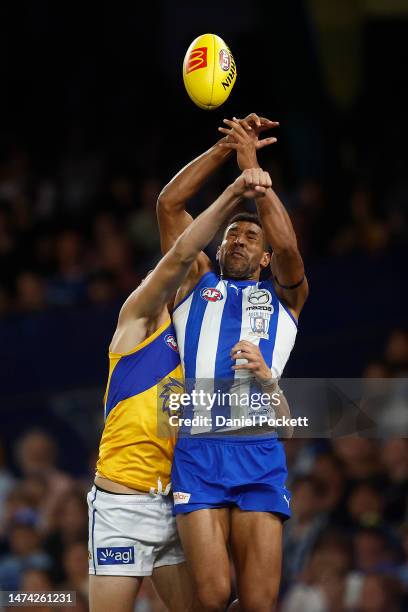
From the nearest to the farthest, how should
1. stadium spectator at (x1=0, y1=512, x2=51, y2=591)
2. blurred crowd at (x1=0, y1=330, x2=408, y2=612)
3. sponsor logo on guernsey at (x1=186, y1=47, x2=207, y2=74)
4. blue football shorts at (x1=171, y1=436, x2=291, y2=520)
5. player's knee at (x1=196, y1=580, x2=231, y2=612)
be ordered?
player's knee at (x1=196, y1=580, x2=231, y2=612), blue football shorts at (x1=171, y1=436, x2=291, y2=520), sponsor logo on guernsey at (x1=186, y1=47, x2=207, y2=74), blurred crowd at (x1=0, y1=330, x2=408, y2=612), stadium spectator at (x1=0, y1=512, x2=51, y2=591)

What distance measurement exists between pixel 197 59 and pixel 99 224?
199 inches

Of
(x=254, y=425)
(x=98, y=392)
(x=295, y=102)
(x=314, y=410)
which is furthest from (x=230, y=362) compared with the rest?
(x=295, y=102)

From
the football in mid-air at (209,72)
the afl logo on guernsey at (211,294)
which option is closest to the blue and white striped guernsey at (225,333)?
the afl logo on guernsey at (211,294)

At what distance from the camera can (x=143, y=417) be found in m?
5.31

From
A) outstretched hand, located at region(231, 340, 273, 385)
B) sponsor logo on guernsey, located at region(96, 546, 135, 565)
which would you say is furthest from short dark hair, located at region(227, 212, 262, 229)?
sponsor logo on guernsey, located at region(96, 546, 135, 565)

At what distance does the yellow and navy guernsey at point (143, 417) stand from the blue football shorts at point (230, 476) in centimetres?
16

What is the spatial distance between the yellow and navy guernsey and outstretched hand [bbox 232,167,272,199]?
0.78 m

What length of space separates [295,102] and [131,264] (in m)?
Result: 2.28

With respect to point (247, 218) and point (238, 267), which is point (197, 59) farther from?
point (238, 267)

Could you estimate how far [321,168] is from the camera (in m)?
10.3

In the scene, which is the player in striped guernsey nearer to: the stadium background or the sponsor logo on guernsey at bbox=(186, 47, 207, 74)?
the sponsor logo on guernsey at bbox=(186, 47, 207, 74)

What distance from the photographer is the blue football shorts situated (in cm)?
505

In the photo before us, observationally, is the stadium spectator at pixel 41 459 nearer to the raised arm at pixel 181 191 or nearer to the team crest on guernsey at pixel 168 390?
the team crest on guernsey at pixel 168 390

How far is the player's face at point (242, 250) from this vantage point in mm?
5371
